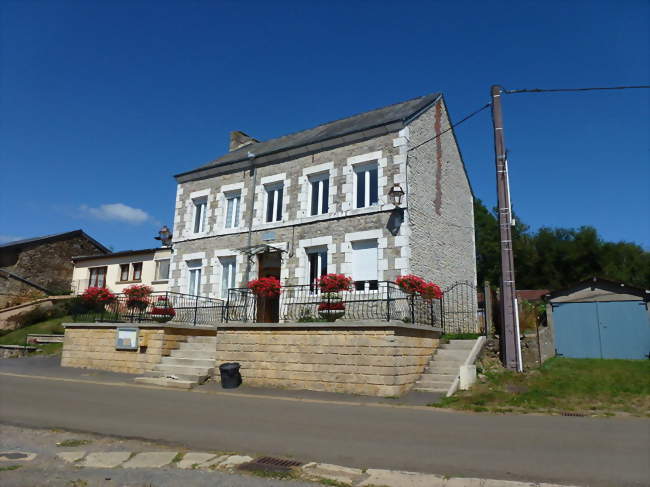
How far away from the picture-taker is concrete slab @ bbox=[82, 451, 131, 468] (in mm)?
5477

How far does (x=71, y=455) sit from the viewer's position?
5824 mm

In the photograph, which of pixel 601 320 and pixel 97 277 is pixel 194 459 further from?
pixel 97 277

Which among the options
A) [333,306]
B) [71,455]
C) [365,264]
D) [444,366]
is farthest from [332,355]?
[71,455]

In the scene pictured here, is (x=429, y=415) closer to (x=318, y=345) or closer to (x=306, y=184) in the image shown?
(x=318, y=345)

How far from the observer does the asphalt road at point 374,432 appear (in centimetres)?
547

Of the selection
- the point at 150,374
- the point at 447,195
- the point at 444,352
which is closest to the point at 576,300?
the point at 447,195

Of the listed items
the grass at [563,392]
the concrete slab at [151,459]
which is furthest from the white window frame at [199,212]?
the concrete slab at [151,459]

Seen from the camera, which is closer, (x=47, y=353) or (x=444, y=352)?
(x=444, y=352)

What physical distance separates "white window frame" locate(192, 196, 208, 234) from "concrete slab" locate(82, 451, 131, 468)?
46.6 ft

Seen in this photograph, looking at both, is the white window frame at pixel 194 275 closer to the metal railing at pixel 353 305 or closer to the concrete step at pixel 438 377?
the metal railing at pixel 353 305

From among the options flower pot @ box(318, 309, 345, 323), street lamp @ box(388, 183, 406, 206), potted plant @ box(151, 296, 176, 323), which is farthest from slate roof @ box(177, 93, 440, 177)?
flower pot @ box(318, 309, 345, 323)

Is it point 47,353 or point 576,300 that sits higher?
point 576,300

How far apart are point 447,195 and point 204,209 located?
31.5 ft

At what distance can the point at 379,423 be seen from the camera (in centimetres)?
788
